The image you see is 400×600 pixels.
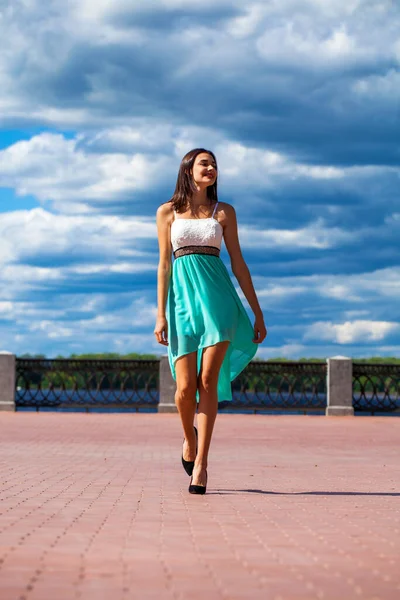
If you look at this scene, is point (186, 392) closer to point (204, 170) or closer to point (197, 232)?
point (197, 232)

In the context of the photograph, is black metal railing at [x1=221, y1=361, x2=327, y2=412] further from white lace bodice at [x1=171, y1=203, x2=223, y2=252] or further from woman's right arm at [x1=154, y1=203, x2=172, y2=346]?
white lace bodice at [x1=171, y1=203, x2=223, y2=252]

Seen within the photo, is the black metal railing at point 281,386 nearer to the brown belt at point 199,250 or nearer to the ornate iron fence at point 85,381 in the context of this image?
the ornate iron fence at point 85,381

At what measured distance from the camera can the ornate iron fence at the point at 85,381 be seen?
75.3 feet

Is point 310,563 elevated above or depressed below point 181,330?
below

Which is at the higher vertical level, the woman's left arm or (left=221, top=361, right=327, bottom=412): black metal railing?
the woman's left arm

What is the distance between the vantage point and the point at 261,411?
928 inches

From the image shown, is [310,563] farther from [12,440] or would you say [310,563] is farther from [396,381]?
[396,381]

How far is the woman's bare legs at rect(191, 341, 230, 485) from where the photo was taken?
22.6 feet

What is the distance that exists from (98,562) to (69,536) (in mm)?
753

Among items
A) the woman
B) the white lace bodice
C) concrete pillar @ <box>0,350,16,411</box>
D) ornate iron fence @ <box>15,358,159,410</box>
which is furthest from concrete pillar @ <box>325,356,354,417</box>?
the white lace bodice

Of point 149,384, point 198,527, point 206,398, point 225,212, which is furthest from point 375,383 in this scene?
point 198,527

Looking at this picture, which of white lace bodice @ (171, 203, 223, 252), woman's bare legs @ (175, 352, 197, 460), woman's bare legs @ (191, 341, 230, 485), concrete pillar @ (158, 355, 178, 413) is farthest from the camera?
concrete pillar @ (158, 355, 178, 413)

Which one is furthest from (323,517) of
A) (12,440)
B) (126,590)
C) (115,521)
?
(12,440)

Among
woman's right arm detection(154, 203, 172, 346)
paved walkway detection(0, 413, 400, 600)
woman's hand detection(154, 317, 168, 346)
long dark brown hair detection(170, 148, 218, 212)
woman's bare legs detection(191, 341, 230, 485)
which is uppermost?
long dark brown hair detection(170, 148, 218, 212)
